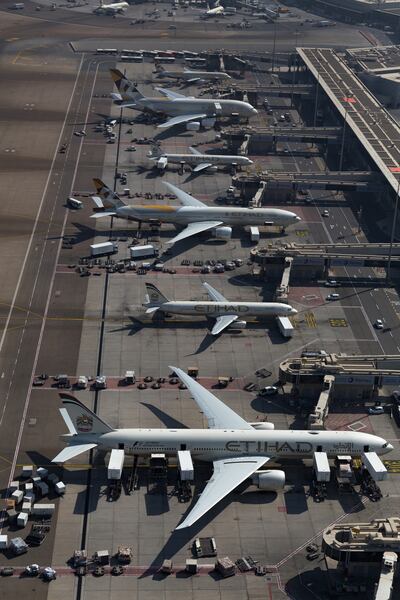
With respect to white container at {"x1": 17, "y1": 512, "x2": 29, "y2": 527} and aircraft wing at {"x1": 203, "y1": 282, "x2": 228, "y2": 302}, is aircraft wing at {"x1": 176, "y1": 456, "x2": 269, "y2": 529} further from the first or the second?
aircraft wing at {"x1": 203, "y1": 282, "x2": 228, "y2": 302}

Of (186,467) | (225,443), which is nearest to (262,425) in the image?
(225,443)

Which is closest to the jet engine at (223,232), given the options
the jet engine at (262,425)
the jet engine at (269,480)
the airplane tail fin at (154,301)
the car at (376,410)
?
the airplane tail fin at (154,301)

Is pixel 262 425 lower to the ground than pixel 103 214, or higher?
higher

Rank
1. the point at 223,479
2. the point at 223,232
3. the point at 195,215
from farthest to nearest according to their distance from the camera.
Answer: the point at 195,215 < the point at 223,232 < the point at 223,479

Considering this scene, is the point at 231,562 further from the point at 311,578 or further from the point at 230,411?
the point at 230,411

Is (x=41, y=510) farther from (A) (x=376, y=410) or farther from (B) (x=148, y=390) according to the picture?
(A) (x=376, y=410)

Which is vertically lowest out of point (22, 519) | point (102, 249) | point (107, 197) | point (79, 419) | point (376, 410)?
point (102, 249)
